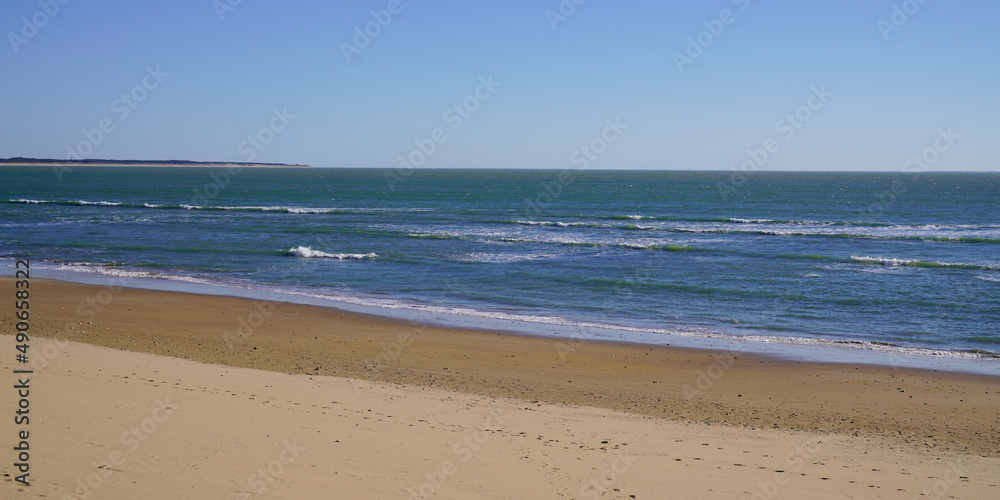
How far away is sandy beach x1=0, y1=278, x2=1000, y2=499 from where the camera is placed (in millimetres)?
6332

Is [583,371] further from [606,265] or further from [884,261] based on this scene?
[884,261]

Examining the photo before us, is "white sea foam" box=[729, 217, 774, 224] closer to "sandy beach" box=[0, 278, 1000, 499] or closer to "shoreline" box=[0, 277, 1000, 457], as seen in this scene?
"shoreline" box=[0, 277, 1000, 457]

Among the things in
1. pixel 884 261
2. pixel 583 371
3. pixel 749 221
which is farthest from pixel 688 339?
pixel 749 221

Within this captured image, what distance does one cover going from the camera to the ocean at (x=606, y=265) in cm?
1747

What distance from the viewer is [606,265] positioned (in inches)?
1075

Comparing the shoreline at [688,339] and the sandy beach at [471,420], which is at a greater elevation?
the sandy beach at [471,420]

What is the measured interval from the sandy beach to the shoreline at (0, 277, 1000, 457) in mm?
64

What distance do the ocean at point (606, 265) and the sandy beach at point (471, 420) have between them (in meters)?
3.68

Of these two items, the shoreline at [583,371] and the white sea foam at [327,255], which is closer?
the shoreline at [583,371]

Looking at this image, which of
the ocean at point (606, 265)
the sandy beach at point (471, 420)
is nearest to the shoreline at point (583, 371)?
the sandy beach at point (471, 420)

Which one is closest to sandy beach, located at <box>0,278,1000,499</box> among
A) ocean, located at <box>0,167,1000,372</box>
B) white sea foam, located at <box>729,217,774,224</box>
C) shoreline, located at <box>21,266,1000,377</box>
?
shoreline, located at <box>21,266,1000,377</box>

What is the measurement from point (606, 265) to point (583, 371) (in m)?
15.3

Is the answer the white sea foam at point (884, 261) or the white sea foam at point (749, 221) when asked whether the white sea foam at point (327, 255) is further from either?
the white sea foam at point (749, 221)

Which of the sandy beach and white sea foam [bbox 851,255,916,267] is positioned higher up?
the sandy beach
